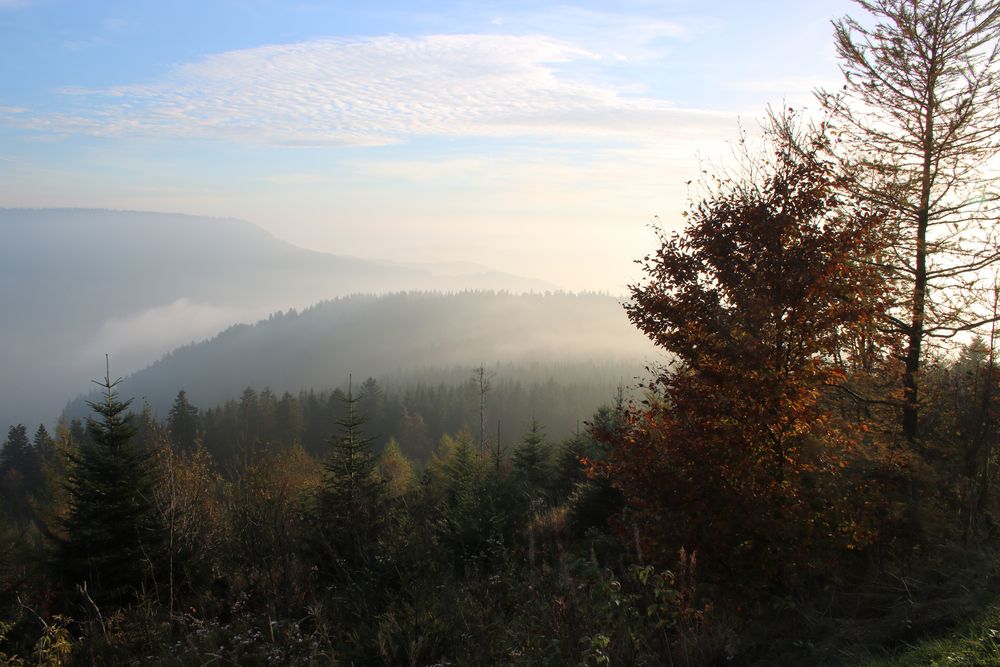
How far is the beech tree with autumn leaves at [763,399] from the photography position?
7367 mm

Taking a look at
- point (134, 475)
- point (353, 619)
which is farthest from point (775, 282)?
point (134, 475)

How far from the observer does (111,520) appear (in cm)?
1426

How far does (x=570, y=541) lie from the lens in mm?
16438

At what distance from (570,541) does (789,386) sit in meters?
10.4

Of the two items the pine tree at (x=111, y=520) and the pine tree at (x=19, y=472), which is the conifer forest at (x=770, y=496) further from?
the pine tree at (x=19, y=472)

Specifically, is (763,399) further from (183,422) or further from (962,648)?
(183,422)

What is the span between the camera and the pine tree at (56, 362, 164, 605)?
13.8 metres

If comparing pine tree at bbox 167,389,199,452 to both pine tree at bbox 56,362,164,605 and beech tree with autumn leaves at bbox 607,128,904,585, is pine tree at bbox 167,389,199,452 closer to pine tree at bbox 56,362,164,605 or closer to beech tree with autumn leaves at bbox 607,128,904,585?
pine tree at bbox 56,362,164,605

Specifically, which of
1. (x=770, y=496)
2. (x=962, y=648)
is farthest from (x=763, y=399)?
(x=962, y=648)

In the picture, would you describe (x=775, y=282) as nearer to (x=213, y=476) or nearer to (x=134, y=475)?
(x=134, y=475)

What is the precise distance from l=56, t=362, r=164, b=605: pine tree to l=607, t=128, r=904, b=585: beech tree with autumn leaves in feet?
38.6

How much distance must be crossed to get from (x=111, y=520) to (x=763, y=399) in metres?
14.5

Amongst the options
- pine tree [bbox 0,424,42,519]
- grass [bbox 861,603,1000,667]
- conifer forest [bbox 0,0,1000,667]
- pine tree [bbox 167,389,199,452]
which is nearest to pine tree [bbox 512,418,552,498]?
conifer forest [bbox 0,0,1000,667]

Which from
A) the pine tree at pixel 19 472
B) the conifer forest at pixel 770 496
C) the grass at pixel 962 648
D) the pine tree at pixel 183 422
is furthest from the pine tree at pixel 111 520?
the pine tree at pixel 183 422
